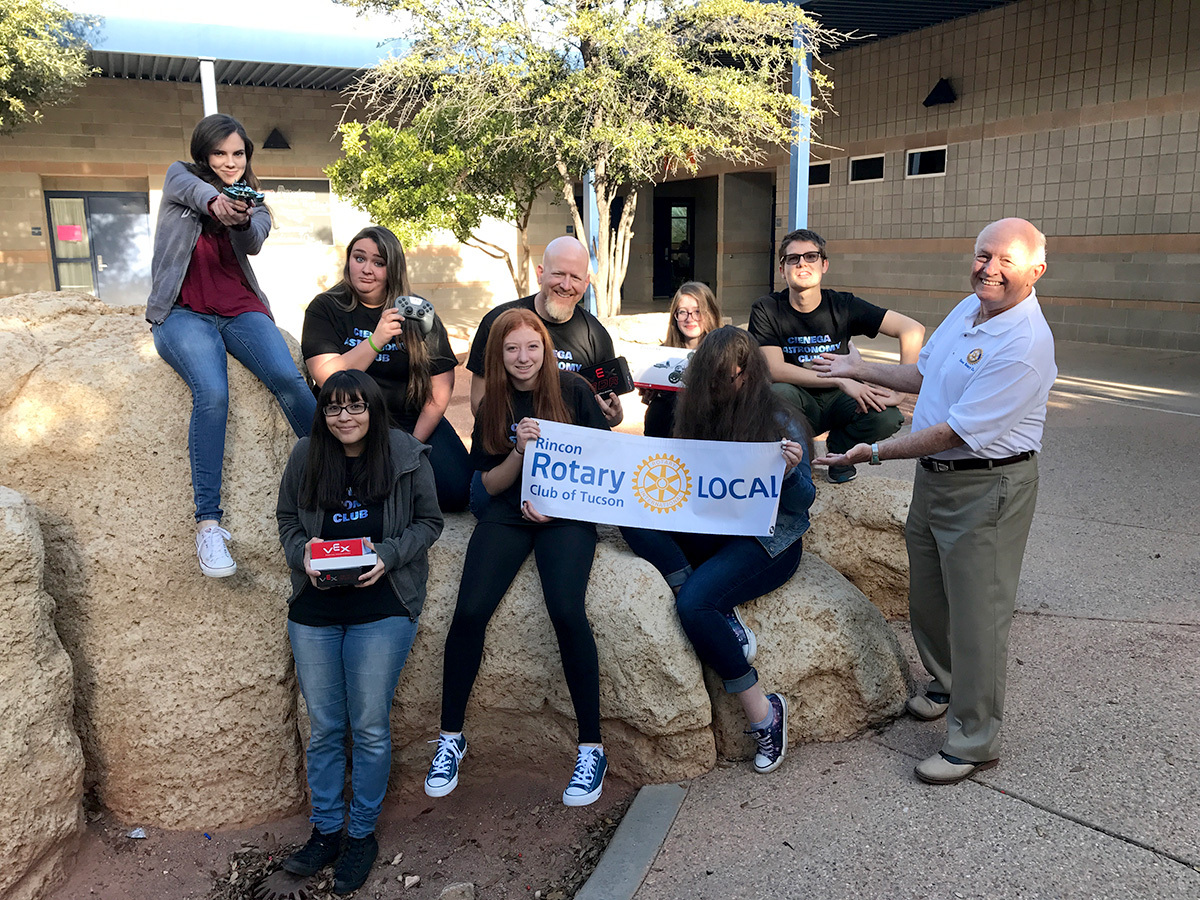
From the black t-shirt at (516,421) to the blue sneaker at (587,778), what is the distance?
3.06 ft

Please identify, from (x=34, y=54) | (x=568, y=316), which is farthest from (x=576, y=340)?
(x=34, y=54)

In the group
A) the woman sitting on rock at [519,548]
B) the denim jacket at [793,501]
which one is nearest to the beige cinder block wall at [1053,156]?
the denim jacket at [793,501]

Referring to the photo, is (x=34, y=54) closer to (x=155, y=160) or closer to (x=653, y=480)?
(x=155, y=160)

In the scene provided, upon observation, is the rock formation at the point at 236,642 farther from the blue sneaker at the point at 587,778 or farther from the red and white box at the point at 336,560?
the red and white box at the point at 336,560

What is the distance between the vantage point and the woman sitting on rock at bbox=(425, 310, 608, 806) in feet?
11.4

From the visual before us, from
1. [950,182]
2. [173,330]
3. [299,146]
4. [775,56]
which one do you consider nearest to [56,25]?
[299,146]

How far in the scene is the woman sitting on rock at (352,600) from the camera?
3316mm

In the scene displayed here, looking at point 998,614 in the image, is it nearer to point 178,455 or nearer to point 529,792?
point 529,792

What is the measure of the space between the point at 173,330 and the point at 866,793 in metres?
3.26

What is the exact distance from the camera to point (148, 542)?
3709mm

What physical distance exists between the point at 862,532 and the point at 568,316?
1.91 meters

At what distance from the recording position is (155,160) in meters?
18.4

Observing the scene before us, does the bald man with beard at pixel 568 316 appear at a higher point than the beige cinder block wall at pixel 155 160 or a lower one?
lower

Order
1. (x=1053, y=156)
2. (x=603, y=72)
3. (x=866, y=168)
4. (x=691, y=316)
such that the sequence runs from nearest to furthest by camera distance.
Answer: (x=691, y=316), (x=603, y=72), (x=1053, y=156), (x=866, y=168)
